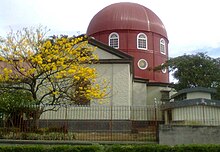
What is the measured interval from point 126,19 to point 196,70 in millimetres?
10849

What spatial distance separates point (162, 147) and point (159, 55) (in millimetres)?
23045

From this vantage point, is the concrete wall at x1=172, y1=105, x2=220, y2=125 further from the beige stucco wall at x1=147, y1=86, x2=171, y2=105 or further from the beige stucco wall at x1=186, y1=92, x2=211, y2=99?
the beige stucco wall at x1=147, y1=86, x2=171, y2=105

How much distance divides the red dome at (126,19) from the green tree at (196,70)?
7514 mm

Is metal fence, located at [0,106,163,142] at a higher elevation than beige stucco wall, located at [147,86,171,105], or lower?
lower

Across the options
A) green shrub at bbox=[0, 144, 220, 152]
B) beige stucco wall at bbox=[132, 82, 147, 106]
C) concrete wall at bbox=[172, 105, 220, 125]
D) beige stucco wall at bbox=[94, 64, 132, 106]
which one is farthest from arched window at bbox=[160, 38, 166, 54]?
green shrub at bbox=[0, 144, 220, 152]

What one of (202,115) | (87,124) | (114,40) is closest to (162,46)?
(114,40)

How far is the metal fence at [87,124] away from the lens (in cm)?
1544

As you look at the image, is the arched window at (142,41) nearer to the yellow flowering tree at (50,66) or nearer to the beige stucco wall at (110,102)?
the beige stucco wall at (110,102)

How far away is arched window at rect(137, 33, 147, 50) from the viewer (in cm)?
3166

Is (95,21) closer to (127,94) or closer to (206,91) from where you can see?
(127,94)

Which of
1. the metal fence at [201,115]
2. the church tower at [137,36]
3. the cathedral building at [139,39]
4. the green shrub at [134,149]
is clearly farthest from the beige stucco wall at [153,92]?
the green shrub at [134,149]

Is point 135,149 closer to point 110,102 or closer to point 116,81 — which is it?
point 110,102

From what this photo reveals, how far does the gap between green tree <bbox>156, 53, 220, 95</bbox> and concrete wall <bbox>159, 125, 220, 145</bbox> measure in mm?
11330

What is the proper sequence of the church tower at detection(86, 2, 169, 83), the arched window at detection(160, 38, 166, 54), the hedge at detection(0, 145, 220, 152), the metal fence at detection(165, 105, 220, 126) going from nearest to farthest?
1. the hedge at detection(0, 145, 220, 152)
2. the metal fence at detection(165, 105, 220, 126)
3. the church tower at detection(86, 2, 169, 83)
4. the arched window at detection(160, 38, 166, 54)
